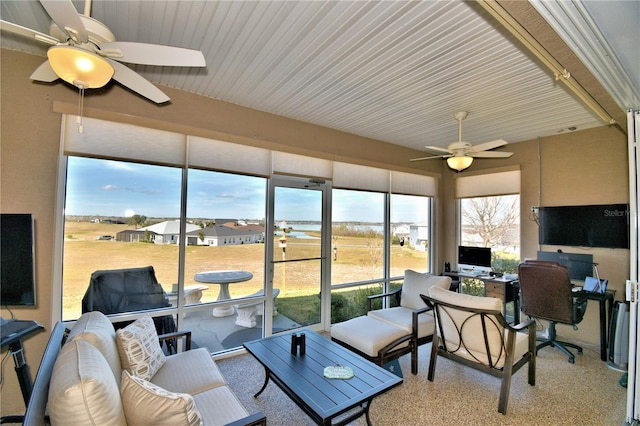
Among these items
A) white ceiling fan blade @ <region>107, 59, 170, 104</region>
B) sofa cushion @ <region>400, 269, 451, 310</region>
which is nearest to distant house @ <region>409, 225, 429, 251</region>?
sofa cushion @ <region>400, 269, 451, 310</region>

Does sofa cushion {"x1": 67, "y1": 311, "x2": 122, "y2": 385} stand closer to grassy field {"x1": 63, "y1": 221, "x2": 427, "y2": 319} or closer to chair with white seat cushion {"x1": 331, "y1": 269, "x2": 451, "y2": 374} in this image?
grassy field {"x1": 63, "y1": 221, "x2": 427, "y2": 319}

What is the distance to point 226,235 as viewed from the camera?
3.54m

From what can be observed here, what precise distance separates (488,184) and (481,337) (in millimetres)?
3583

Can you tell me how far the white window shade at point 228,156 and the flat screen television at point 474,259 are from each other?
3.91 metres

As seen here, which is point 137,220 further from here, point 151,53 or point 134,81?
point 151,53

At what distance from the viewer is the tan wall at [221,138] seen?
243 centimetres

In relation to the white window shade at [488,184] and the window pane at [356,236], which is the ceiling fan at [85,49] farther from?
the white window shade at [488,184]

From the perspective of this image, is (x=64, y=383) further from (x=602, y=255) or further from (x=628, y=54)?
(x=602, y=255)

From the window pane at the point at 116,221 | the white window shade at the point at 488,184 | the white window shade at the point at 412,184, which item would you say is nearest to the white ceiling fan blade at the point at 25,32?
the window pane at the point at 116,221

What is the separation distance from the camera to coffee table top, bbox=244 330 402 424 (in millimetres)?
1841

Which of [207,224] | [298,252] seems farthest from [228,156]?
[298,252]

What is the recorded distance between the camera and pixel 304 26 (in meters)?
2.10

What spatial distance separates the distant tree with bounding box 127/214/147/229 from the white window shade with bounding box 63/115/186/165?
23.6 inches

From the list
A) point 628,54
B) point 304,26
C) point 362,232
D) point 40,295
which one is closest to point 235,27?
point 304,26
